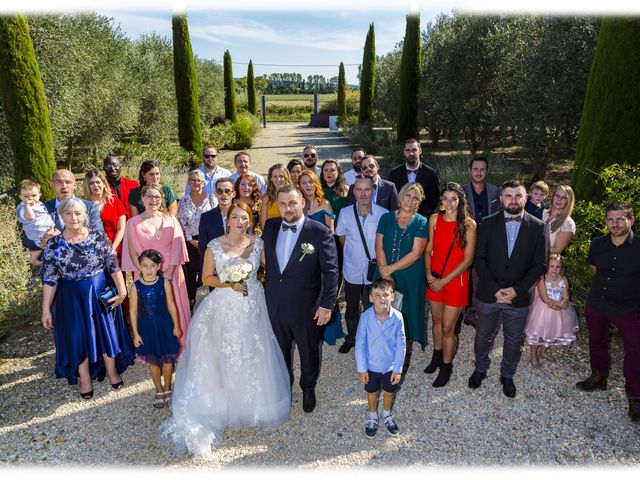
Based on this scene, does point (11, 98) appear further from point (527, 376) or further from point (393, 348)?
point (527, 376)

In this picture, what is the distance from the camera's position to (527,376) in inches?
211

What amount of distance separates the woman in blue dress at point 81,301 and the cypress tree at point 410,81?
17460 mm

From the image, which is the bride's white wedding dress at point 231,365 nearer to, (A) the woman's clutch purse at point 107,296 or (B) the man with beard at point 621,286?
(A) the woman's clutch purse at point 107,296

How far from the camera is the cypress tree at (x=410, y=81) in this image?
19188mm

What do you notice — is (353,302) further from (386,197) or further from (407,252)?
(386,197)

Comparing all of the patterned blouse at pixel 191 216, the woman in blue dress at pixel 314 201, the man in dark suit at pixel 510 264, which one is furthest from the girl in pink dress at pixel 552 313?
the patterned blouse at pixel 191 216

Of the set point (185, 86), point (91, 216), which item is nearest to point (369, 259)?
point (91, 216)

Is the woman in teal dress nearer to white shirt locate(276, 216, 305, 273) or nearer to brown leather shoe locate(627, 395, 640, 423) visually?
white shirt locate(276, 216, 305, 273)

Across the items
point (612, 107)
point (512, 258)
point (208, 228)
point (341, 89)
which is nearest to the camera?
point (512, 258)

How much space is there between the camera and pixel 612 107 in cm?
767

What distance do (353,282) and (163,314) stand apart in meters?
2.32

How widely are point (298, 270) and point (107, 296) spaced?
2.29 m

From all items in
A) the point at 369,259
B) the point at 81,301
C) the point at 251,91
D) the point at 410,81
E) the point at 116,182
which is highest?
the point at 251,91

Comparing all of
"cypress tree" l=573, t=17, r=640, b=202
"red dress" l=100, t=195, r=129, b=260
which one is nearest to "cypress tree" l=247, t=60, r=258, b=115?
"cypress tree" l=573, t=17, r=640, b=202
